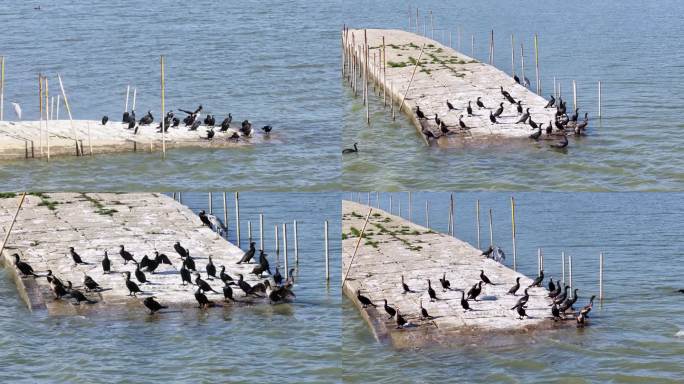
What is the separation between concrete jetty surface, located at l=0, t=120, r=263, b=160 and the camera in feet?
83.8

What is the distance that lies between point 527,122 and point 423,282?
6701 mm

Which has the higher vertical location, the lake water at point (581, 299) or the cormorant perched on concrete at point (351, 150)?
the cormorant perched on concrete at point (351, 150)

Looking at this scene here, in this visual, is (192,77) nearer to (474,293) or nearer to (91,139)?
(91,139)

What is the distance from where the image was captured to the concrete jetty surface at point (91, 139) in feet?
83.8

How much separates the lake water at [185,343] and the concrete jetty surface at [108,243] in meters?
0.48

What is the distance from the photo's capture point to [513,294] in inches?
891

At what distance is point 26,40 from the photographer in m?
43.1

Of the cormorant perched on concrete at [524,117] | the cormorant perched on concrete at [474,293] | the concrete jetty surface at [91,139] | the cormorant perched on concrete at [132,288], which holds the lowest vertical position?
the cormorant perched on concrete at [474,293]

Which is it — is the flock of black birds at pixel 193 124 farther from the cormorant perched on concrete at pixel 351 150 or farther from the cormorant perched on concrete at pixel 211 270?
the cormorant perched on concrete at pixel 211 270

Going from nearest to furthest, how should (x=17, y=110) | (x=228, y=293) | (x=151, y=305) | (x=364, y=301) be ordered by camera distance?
(x=151, y=305) → (x=364, y=301) → (x=228, y=293) → (x=17, y=110)

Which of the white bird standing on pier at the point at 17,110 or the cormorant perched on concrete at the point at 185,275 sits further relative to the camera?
the white bird standing on pier at the point at 17,110

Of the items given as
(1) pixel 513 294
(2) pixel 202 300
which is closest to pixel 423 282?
(1) pixel 513 294

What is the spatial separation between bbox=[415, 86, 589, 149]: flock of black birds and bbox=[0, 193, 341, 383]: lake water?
20.7 feet

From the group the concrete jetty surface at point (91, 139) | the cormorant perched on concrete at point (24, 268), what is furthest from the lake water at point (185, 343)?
the concrete jetty surface at point (91, 139)
